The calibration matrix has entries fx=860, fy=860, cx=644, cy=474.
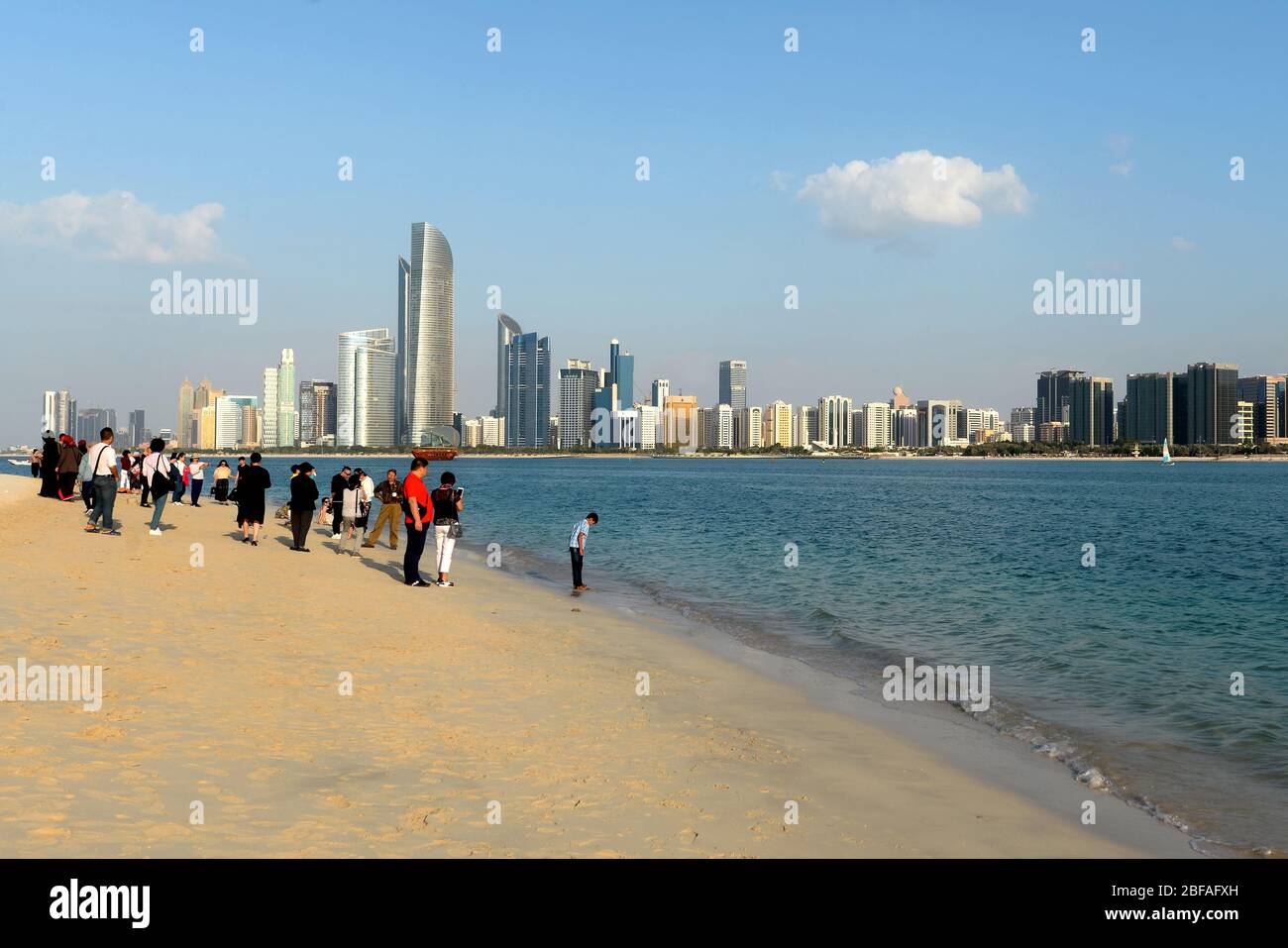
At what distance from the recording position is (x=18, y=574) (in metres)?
15.5

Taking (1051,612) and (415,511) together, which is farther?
(1051,612)

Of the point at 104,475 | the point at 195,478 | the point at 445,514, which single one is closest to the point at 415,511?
the point at 445,514

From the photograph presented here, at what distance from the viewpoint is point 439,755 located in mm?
8203

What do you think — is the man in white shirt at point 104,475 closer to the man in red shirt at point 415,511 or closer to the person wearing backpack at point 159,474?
the person wearing backpack at point 159,474

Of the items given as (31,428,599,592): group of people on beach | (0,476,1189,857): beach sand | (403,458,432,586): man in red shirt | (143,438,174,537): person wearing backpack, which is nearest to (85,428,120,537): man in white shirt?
(31,428,599,592): group of people on beach

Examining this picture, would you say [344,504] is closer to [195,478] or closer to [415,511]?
[415,511]

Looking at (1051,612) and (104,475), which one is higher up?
(104,475)

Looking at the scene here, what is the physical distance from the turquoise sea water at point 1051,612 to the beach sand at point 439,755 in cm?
175

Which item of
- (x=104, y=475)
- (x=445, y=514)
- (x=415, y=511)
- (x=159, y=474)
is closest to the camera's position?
(x=415, y=511)

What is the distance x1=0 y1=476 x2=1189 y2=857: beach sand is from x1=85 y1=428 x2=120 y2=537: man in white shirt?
645cm

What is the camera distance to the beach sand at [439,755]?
624cm

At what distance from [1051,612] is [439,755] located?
18691mm
